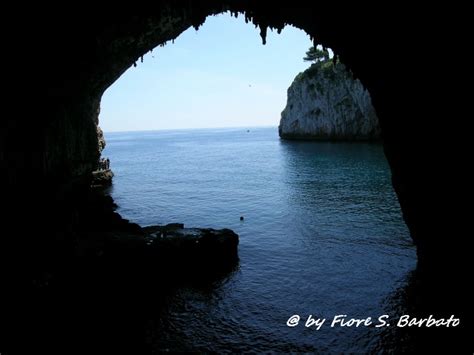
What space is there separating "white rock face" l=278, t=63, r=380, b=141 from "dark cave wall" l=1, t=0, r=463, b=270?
7181cm

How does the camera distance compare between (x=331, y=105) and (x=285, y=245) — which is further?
(x=331, y=105)

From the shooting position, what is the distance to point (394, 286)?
17859 mm

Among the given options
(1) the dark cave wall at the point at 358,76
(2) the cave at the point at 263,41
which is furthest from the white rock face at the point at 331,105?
(2) the cave at the point at 263,41

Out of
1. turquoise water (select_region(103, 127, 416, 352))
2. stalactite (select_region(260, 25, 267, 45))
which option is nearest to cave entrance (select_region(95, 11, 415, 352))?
turquoise water (select_region(103, 127, 416, 352))

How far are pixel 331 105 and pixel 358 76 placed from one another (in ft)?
260

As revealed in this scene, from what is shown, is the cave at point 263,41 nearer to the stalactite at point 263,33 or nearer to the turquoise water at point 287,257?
the stalactite at point 263,33

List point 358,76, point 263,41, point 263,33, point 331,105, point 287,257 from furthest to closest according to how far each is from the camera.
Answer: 1. point 331,105
2. point 287,257
3. point 263,33
4. point 263,41
5. point 358,76

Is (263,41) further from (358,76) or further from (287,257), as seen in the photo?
(287,257)

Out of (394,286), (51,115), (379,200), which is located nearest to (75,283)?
(51,115)

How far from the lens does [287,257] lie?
Answer: 22.7 m

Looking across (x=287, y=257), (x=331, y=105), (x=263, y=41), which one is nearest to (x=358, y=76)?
(x=263, y=41)

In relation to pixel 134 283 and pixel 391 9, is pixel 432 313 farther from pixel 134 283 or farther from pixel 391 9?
pixel 134 283

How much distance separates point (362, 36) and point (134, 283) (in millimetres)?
17059

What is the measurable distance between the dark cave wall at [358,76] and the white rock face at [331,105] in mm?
71807
